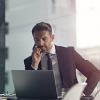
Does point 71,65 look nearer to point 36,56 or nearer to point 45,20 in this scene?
point 36,56

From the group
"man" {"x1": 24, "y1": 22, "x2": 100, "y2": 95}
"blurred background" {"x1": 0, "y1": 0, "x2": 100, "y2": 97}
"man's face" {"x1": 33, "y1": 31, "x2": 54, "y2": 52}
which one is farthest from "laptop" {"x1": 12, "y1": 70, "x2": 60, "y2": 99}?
"blurred background" {"x1": 0, "y1": 0, "x2": 100, "y2": 97}

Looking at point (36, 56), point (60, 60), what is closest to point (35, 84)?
point (36, 56)

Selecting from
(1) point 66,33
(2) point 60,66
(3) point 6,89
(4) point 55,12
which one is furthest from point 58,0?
(3) point 6,89

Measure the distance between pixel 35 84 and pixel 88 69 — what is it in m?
1.28

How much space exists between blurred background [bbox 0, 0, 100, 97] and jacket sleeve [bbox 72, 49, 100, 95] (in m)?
0.06

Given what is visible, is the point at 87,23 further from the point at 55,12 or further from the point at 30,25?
the point at 30,25

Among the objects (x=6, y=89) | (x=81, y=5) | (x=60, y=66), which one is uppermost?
(x=81, y=5)

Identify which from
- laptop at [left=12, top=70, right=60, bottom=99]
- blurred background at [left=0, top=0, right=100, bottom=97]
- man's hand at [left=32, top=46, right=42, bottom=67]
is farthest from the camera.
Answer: blurred background at [left=0, top=0, right=100, bottom=97]

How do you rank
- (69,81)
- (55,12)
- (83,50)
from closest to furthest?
(69,81)
(83,50)
(55,12)

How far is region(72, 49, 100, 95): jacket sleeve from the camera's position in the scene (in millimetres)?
2676

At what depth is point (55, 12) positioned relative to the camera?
10.3 ft

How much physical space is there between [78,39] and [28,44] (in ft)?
1.96

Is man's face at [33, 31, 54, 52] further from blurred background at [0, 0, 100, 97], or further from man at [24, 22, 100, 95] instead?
blurred background at [0, 0, 100, 97]

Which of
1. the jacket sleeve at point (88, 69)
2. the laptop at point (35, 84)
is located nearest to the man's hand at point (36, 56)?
the jacket sleeve at point (88, 69)
